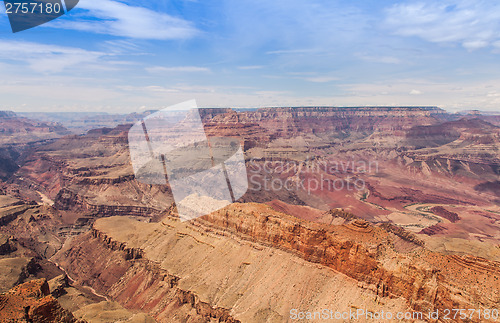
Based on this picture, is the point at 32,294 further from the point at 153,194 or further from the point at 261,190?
the point at 261,190

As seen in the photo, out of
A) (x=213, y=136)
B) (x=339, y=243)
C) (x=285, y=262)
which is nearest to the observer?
(x=339, y=243)

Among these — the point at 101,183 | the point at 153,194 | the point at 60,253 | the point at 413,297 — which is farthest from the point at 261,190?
the point at 413,297

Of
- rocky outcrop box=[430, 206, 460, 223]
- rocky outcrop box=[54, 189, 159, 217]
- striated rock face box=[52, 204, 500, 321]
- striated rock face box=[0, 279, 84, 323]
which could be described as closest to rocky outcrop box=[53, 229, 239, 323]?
striated rock face box=[52, 204, 500, 321]

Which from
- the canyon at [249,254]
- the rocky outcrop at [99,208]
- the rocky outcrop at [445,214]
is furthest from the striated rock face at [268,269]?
the rocky outcrop at [445,214]

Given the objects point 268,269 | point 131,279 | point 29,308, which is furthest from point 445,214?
point 29,308

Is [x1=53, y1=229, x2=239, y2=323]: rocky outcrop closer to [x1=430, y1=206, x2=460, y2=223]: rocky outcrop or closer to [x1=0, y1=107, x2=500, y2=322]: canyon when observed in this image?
[x1=0, y1=107, x2=500, y2=322]: canyon

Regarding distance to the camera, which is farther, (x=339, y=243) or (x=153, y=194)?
(x=153, y=194)

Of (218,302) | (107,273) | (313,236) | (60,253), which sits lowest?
(60,253)
